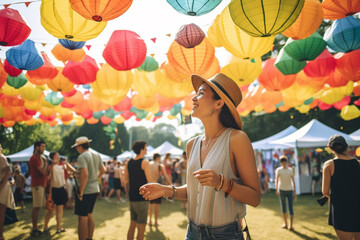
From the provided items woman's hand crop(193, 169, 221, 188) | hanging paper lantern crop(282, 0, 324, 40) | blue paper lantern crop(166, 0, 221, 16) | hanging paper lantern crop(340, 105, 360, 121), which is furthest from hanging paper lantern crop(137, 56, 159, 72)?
hanging paper lantern crop(340, 105, 360, 121)

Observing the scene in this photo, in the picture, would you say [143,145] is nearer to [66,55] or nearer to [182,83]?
[182,83]

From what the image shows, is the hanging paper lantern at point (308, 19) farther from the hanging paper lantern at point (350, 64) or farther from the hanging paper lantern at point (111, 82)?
the hanging paper lantern at point (111, 82)

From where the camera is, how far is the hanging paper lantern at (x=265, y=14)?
2.43 m

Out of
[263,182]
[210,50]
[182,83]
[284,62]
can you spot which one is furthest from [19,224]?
[263,182]

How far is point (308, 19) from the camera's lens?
3316 mm

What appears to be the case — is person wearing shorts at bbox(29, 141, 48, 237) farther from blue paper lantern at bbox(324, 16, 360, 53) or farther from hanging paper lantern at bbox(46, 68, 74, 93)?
blue paper lantern at bbox(324, 16, 360, 53)

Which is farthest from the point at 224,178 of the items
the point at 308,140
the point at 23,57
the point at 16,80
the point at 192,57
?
the point at 308,140

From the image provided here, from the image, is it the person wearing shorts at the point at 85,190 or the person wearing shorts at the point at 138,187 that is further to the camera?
the person wearing shorts at the point at 85,190

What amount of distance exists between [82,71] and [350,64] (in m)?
5.48

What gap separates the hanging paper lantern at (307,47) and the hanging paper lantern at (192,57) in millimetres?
1483

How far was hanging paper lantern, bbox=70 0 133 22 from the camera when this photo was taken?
2562 millimetres

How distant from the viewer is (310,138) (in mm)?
10609

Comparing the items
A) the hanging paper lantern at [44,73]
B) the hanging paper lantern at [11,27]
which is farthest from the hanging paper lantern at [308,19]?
the hanging paper lantern at [44,73]

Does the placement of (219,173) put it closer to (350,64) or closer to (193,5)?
(193,5)
